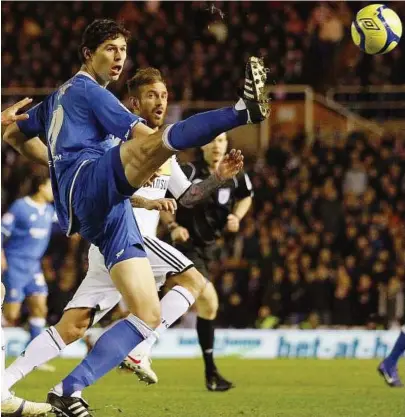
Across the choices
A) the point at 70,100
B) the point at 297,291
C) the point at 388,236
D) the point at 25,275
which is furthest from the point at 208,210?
the point at 388,236

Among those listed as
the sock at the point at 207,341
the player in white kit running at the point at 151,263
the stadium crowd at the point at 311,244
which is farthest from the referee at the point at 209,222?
the stadium crowd at the point at 311,244

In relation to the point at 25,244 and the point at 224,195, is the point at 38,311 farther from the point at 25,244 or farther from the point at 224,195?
the point at 224,195

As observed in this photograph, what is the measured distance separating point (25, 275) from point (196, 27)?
1066 centimetres

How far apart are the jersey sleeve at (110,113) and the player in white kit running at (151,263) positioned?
0.73 metres

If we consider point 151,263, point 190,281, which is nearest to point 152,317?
point 151,263

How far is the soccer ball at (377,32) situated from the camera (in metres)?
8.67

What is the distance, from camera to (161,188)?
8.29 m

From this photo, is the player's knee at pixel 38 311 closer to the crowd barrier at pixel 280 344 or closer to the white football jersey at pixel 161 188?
the crowd barrier at pixel 280 344

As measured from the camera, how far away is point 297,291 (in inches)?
664

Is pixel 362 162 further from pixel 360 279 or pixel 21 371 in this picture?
pixel 21 371

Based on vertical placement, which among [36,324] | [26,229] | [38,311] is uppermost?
[26,229]

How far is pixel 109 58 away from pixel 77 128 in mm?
498

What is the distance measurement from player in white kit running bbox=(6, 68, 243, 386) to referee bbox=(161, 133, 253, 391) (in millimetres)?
1342

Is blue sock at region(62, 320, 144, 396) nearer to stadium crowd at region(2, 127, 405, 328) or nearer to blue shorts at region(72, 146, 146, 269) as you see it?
blue shorts at region(72, 146, 146, 269)
